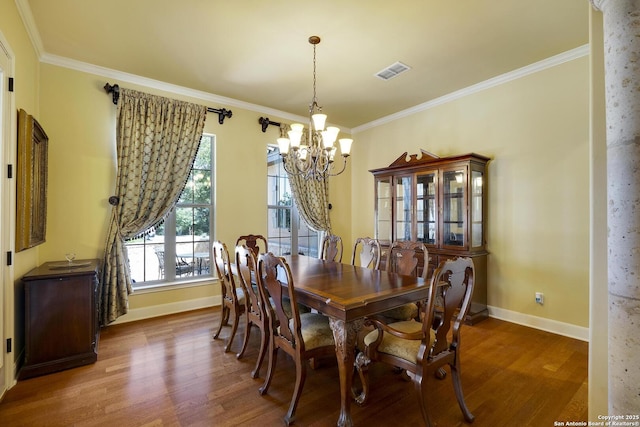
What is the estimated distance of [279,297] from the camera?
1991mm

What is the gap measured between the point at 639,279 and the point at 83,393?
11.1ft

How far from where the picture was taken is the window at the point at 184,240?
3.93 m

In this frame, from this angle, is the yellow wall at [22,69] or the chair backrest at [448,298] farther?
the yellow wall at [22,69]

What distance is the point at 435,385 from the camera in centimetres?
232

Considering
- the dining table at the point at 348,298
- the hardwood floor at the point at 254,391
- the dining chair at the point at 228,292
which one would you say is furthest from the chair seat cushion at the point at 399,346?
the dining chair at the point at 228,292

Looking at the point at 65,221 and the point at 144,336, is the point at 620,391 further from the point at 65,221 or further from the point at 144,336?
the point at 65,221

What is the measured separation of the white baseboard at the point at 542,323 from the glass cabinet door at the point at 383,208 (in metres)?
1.73

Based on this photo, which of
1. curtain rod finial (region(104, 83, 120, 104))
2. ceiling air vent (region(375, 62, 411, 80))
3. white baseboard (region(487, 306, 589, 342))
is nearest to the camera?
white baseboard (region(487, 306, 589, 342))

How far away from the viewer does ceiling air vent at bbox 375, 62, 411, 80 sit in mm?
3439

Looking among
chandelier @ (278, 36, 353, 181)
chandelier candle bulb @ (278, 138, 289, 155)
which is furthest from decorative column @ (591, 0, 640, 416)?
chandelier candle bulb @ (278, 138, 289, 155)

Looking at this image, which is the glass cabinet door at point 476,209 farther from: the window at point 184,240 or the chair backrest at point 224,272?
the window at point 184,240

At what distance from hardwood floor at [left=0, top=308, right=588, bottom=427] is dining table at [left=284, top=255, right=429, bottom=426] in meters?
0.40

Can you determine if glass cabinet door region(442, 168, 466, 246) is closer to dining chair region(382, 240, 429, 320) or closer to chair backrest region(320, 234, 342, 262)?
dining chair region(382, 240, 429, 320)

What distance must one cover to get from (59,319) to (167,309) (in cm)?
145
